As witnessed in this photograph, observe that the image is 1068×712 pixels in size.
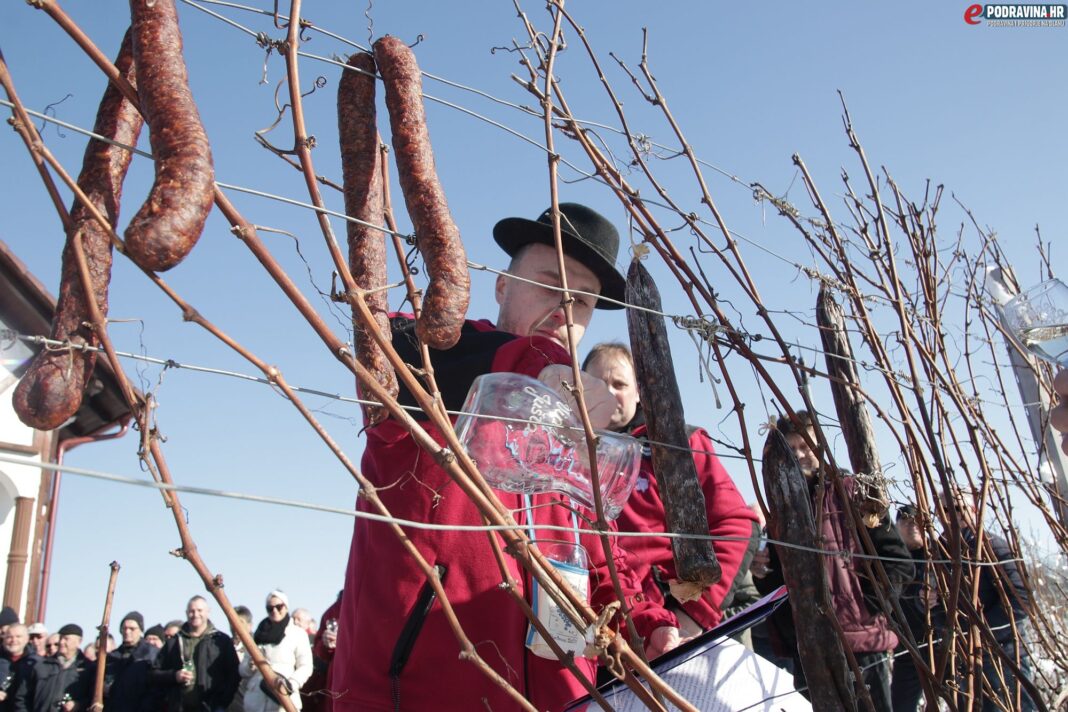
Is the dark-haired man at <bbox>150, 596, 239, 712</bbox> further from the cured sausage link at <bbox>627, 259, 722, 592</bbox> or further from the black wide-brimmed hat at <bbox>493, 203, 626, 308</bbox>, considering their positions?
the cured sausage link at <bbox>627, 259, 722, 592</bbox>

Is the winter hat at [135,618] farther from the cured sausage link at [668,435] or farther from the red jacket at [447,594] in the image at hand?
the cured sausage link at [668,435]

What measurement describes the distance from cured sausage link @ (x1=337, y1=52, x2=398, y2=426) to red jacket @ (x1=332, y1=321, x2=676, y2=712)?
524 millimetres

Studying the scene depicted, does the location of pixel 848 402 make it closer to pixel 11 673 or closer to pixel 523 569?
pixel 523 569

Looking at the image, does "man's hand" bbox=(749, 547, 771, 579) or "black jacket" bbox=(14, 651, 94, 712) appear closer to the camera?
"man's hand" bbox=(749, 547, 771, 579)

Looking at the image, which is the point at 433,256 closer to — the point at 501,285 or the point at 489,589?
the point at 489,589

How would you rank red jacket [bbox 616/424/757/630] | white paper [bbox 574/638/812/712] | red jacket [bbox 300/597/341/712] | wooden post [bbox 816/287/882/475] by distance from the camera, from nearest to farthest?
white paper [bbox 574/638/812/712], wooden post [bbox 816/287/882/475], red jacket [bbox 616/424/757/630], red jacket [bbox 300/597/341/712]

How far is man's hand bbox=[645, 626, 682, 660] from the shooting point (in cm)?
240

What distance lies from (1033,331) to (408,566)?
165 cm

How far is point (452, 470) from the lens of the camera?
117 cm

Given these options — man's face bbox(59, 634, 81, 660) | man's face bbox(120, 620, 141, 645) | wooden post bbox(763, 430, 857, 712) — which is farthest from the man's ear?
man's face bbox(59, 634, 81, 660)

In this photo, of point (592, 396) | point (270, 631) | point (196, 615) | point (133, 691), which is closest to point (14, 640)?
point (133, 691)

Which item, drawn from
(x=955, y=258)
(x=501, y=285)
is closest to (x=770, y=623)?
(x=955, y=258)

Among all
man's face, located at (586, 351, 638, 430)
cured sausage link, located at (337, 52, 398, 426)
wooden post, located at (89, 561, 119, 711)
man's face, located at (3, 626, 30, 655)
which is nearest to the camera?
cured sausage link, located at (337, 52, 398, 426)

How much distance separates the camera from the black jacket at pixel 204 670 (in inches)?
287
